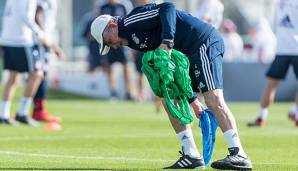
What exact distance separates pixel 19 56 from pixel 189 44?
6694mm

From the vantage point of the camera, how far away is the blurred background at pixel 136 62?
1033 inches

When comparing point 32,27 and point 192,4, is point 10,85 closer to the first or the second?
point 32,27

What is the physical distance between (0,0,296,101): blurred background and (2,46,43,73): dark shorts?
14.6 feet

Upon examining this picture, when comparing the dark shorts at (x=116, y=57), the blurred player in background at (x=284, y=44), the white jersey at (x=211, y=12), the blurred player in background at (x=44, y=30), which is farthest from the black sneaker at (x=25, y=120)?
the dark shorts at (x=116, y=57)

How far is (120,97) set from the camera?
88.0 feet

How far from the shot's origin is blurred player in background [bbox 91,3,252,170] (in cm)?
955

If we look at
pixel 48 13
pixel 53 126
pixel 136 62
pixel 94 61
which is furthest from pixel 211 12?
pixel 94 61

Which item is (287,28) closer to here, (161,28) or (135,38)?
(161,28)

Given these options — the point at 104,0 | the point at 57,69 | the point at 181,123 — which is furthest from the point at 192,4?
the point at 181,123

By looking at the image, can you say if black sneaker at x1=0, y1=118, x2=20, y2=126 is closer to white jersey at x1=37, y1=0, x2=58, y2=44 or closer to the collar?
white jersey at x1=37, y1=0, x2=58, y2=44

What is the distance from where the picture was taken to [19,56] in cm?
1599

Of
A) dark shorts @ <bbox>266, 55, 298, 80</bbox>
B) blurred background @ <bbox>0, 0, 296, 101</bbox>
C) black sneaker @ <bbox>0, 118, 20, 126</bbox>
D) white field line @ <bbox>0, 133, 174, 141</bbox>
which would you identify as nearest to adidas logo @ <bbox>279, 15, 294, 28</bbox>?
dark shorts @ <bbox>266, 55, 298, 80</bbox>

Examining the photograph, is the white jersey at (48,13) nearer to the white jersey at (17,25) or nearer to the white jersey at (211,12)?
the white jersey at (17,25)

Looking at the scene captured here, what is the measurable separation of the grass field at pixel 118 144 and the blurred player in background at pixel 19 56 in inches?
23.4
